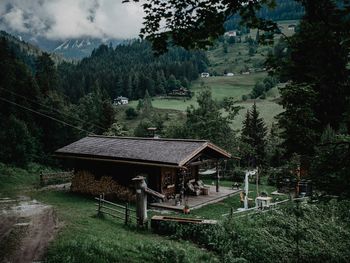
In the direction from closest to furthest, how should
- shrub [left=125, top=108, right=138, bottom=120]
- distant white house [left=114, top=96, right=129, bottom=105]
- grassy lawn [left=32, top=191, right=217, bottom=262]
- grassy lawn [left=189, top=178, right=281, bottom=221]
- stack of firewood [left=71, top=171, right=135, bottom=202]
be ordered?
grassy lawn [left=32, top=191, right=217, bottom=262] → grassy lawn [left=189, top=178, right=281, bottom=221] → stack of firewood [left=71, top=171, right=135, bottom=202] → shrub [left=125, top=108, right=138, bottom=120] → distant white house [left=114, top=96, right=129, bottom=105]

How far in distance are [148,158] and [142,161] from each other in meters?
0.51

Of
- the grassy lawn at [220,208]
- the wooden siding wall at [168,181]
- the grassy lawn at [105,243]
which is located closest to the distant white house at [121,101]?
the grassy lawn at [220,208]

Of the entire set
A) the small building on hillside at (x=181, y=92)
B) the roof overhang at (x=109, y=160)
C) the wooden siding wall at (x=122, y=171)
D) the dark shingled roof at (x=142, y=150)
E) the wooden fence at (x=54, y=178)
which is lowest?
the wooden fence at (x=54, y=178)

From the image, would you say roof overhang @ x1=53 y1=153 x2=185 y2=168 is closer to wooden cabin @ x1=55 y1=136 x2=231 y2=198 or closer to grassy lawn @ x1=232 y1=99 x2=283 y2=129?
wooden cabin @ x1=55 y1=136 x2=231 y2=198

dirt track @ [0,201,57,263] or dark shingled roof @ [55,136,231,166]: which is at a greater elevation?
dark shingled roof @ [55,136,231,166]

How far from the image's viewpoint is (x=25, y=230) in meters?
16.1

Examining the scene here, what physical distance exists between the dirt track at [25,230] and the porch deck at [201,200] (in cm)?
711

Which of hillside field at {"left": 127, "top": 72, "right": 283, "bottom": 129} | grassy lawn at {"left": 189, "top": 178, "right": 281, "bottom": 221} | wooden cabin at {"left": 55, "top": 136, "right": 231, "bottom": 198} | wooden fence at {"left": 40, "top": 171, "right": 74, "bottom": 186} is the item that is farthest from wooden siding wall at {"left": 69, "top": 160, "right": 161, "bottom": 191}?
hillside field at {"left": 127, "top": 72, "right": 283, "bottom": 129}

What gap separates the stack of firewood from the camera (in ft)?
86.9

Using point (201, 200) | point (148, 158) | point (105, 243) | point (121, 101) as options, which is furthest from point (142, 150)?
point (121, 101)

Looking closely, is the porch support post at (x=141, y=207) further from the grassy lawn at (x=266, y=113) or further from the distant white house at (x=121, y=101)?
the distant white house at (x=121, y=101)

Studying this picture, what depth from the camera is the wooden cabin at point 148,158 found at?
82.2 ft

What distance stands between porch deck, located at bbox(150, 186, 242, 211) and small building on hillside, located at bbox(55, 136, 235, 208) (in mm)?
1100

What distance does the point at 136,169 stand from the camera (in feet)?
87.8
